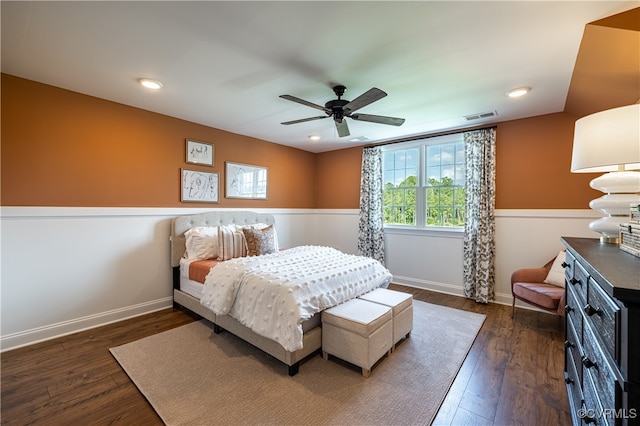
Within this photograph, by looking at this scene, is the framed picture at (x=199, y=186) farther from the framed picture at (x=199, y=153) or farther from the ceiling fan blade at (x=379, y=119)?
the ceiling fan blade at (x=379, y=119)

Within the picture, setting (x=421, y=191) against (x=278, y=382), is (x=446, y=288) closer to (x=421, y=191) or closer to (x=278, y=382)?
(x=421, y=191)

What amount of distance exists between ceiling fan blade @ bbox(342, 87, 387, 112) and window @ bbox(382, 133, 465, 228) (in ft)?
8.25

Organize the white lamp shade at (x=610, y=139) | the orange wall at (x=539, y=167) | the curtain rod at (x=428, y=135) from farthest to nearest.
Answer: the curtain rod at (x=428, y=135) < the orange wall at (x=539, y=167) < the white lamp shade at (x=610, y=139)

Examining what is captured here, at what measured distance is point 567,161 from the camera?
11.2ft

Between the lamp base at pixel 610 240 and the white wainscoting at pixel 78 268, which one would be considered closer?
the lamp base at pixel 610 240

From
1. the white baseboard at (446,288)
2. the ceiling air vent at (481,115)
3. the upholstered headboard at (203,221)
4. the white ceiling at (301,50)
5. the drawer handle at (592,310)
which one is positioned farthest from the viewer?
the white baseboard at (446,288)

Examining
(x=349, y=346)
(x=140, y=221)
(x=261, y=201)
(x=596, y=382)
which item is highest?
(x=261, y=201)

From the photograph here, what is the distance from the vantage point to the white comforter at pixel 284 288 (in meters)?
2.19

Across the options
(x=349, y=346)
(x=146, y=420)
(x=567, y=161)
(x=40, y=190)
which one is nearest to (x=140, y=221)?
(x=40, y=190)

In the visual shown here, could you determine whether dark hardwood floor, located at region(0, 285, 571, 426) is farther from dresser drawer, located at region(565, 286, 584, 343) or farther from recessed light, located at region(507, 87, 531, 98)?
recessed light, located at region(507, 87, 531, 98)

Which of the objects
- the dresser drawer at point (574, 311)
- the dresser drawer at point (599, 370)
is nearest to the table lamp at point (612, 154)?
the dresser drawer at point (574, 311)

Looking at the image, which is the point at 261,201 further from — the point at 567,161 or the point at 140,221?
the point at 567,161

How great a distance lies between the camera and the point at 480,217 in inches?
155

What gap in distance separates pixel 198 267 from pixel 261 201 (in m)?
1.94
